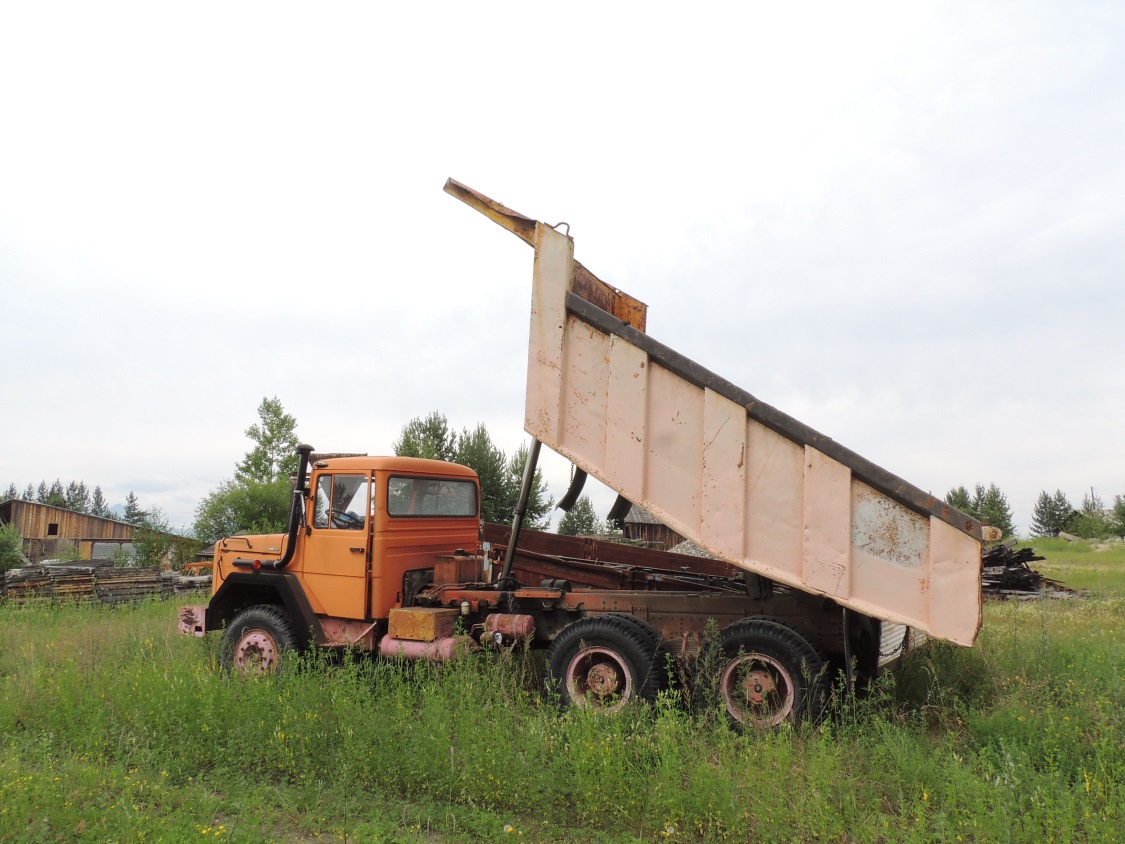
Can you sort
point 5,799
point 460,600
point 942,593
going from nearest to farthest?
point 5,799 < point 942,593 < point 460,600

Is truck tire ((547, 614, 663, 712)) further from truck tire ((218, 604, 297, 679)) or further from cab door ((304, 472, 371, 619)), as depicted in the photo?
truck tire ((218, 604, 297, 679))

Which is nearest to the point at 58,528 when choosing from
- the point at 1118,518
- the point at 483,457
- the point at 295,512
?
the point at 483,457

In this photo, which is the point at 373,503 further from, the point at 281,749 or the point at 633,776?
the point at 633,776

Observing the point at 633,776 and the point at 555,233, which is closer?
the point at 633,776

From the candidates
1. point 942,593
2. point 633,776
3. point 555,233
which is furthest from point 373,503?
point 942,593

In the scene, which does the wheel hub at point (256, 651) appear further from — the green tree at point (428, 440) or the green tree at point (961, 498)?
the green tree at point (961, 498)

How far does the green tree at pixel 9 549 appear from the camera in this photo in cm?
2095

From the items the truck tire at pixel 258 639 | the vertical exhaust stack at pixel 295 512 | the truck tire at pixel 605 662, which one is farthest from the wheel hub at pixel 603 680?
the vertical exhaust stack at pixel 295 512

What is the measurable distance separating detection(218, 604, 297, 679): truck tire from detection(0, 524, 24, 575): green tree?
723 inches

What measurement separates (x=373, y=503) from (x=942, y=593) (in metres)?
4.93

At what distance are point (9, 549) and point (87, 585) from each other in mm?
7363

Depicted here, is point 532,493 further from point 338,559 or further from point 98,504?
point 98,504

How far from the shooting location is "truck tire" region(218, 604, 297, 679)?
7094mm

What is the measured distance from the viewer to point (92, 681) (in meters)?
6.23
